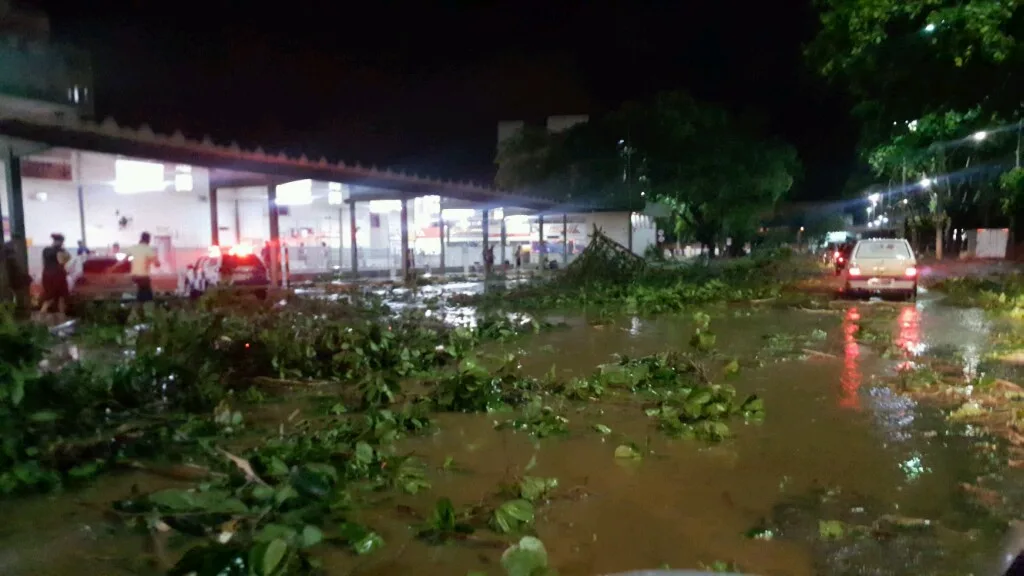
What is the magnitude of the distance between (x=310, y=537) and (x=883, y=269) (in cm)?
1850

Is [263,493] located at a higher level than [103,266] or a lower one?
lower

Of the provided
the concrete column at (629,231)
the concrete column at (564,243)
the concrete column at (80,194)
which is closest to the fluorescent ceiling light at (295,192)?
the concrete column at (80,194)

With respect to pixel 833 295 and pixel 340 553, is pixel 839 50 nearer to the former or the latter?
pixel 833 295

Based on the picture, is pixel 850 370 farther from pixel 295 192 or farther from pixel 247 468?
pixel 295 192

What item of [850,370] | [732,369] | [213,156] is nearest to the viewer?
[732,369]

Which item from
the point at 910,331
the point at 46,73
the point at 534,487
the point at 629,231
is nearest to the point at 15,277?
the point at 46,73

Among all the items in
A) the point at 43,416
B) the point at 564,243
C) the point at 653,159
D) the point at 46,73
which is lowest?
the point at 43,416

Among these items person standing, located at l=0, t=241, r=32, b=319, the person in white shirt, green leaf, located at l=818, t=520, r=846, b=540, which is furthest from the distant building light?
green leaf, located at l=818, t=520, r=846, b=540

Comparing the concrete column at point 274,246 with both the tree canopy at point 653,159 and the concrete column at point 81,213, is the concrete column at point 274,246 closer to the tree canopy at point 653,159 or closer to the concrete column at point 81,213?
the concrete column at point 81,213

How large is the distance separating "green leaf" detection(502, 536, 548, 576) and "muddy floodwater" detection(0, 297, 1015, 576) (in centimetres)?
48

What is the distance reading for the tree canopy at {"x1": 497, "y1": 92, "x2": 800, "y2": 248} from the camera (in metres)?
39.7

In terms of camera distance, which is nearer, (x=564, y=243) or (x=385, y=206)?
(x=385, y=206)

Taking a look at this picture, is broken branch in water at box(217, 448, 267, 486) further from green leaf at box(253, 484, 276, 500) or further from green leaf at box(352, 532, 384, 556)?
green leaf at box(352, 532, 384, 556)

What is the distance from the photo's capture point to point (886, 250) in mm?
19812
